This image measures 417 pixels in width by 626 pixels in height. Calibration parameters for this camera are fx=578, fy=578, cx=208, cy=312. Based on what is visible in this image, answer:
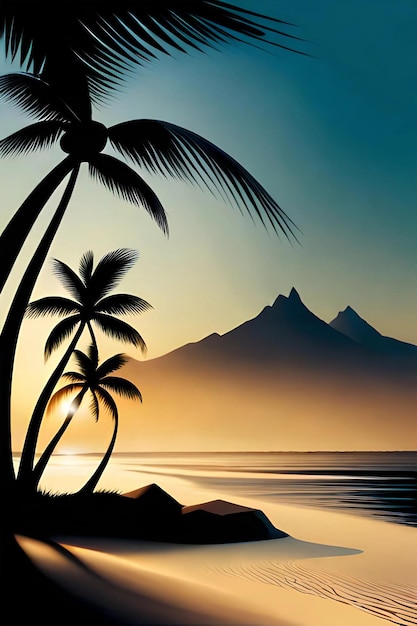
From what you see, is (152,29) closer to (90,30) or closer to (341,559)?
(90,30)

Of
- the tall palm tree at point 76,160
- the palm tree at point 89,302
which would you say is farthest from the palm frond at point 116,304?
the tall palm tree at point 76,160

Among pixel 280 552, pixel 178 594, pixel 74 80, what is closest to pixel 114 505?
pixel 280 552

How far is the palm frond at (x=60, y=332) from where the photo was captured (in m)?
17.4

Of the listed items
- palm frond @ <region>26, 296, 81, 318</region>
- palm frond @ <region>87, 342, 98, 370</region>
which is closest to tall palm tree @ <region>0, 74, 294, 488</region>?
palm frond @ <region>26, 296, 81, 318</region>

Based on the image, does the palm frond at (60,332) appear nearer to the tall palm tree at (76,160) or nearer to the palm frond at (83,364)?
the palm frond at (83,364)

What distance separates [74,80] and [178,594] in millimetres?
3925

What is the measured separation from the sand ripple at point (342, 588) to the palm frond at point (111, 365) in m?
12.0

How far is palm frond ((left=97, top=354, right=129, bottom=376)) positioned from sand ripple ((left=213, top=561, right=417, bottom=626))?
12038 millimetres

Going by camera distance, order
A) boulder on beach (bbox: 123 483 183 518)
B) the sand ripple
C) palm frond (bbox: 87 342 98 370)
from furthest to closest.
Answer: palm frond (bbox: 87 342 98 370)
boulder on beach (bbox: 123 483 183 518)
the sand ripple

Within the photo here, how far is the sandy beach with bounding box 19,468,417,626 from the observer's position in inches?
165

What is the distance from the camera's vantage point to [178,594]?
471cm

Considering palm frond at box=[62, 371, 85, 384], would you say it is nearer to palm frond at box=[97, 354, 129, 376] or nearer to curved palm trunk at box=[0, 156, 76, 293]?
palm frond at box=[97, 354, 129, 376]

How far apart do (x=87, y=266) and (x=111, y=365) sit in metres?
4.71

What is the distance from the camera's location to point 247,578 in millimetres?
8008
